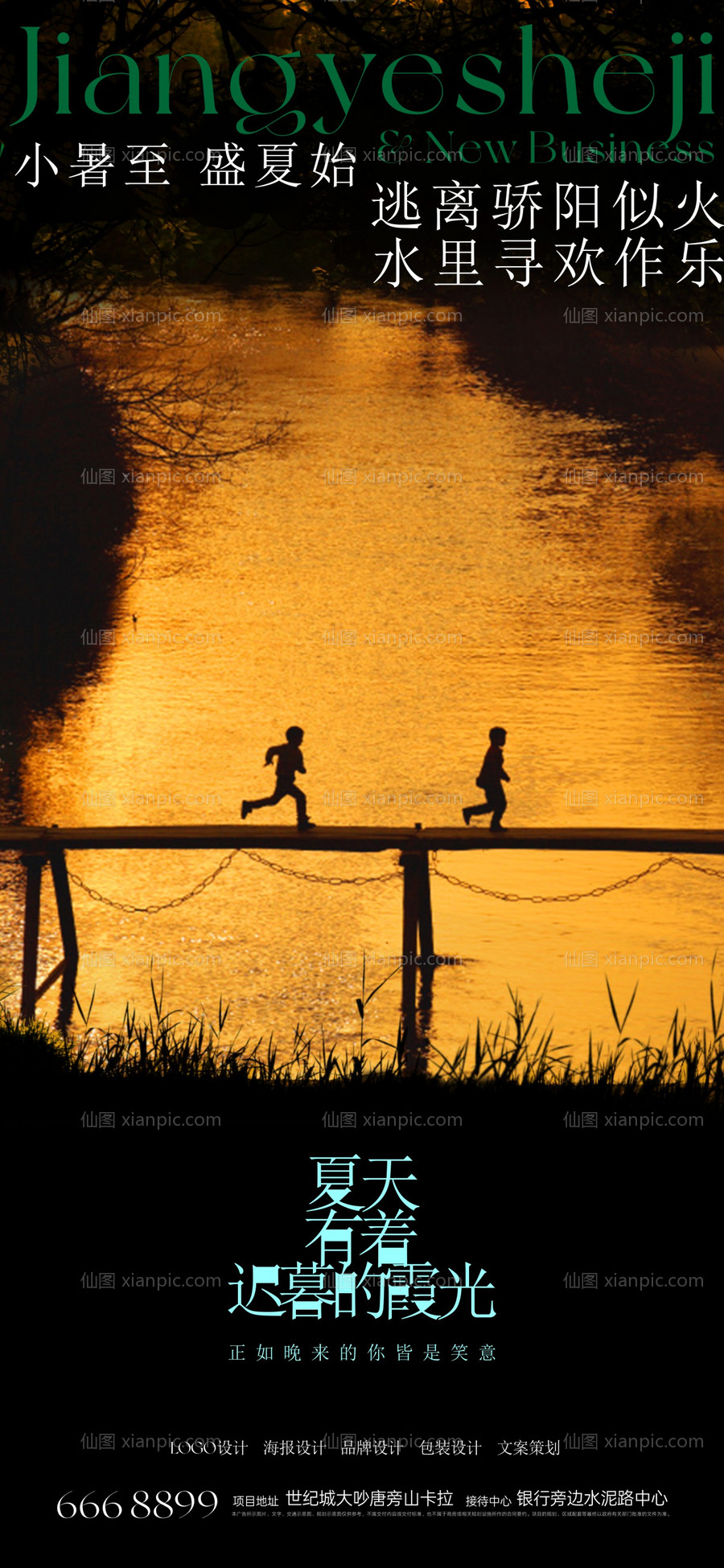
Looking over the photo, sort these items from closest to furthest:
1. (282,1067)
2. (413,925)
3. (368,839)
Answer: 1. (282,1067)
2. (368,839)
3. (413,925)

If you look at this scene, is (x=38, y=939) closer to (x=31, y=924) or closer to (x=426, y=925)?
(x=31, y=924)

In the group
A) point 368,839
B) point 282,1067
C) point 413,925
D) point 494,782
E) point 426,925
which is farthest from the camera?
point 426,925

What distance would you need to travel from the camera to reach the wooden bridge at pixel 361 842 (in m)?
11.0

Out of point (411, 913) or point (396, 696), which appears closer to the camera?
point (411, 913)

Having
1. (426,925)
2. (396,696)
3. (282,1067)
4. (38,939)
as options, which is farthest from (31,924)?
(396,696)

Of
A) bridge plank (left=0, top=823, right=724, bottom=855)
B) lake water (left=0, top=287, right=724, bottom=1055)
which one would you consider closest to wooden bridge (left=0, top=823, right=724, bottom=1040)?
bridge plank (left=0, top=823, right=724, bottom=855)

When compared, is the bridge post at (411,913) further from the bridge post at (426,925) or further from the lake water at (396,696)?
the lake water at (396,696)

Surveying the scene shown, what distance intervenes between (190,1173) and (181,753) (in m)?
14.2

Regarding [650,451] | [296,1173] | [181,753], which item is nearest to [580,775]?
[181,753]

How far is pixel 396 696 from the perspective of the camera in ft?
69.7

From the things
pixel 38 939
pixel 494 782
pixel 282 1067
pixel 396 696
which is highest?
pixel 396 696

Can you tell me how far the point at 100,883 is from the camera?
14594mm

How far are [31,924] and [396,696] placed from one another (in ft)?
34.6

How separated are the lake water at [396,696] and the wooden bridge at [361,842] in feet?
2.98
